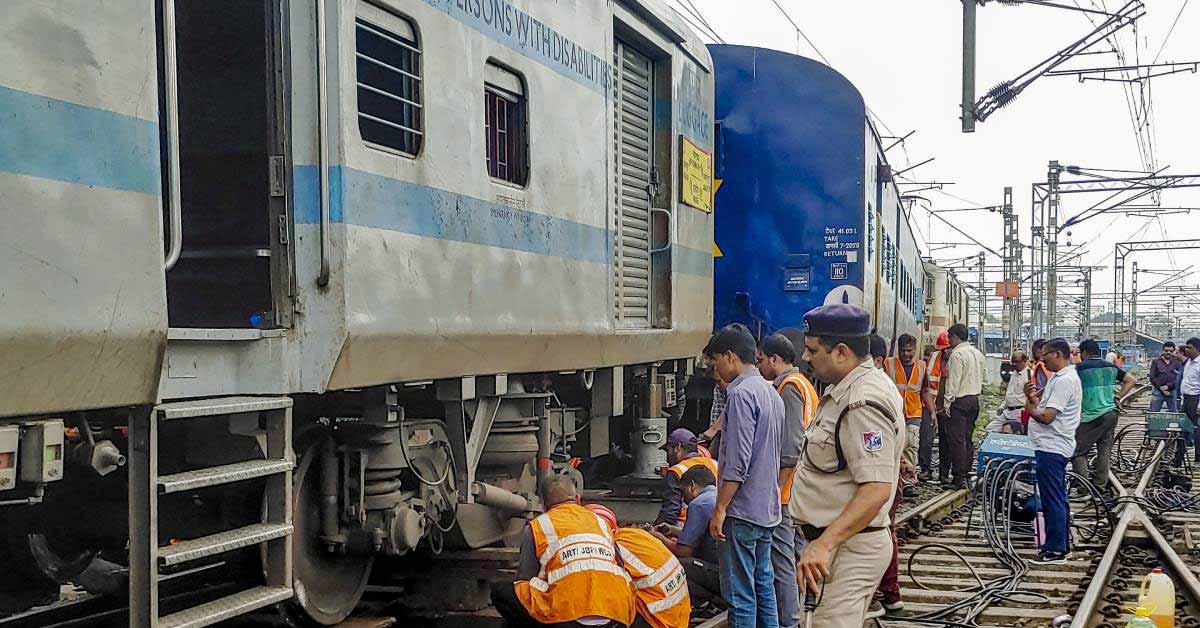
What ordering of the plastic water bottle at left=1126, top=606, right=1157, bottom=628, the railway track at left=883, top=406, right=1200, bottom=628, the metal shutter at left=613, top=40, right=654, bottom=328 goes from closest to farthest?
the plastic water bottle at left=1126, top=606, right=1157, bottom=628
the railway track at left=883, top=406, right=1200, bottom=628
the metal shutter at left=613, top=40, right=654, bottom=328

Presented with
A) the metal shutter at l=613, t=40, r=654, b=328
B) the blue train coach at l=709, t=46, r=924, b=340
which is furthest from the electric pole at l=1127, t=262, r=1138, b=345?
the metal shutter at l=613, t=40, r=654, b=328

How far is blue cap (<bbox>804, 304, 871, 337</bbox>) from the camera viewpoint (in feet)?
14.9

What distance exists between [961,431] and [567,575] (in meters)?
8.37

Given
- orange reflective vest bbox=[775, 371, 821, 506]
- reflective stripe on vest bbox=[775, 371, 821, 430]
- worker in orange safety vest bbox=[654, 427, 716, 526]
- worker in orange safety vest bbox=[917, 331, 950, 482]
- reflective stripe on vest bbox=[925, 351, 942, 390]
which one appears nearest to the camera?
orange reflective vest bbox=[775, 371, 821, 506]

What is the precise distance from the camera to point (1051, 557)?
9.12m

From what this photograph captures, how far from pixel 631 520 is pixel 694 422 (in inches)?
107

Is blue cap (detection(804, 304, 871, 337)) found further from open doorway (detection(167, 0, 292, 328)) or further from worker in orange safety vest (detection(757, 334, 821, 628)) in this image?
open doorway (detection(167, 0, 292, 328))

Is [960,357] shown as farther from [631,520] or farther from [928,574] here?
[631,520]

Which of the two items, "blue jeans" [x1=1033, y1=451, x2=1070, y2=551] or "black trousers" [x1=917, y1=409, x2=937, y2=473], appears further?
"black trousers" [x1=917, y1=409, x2=937, y2=473]

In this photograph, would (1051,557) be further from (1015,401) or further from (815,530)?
(815,530)

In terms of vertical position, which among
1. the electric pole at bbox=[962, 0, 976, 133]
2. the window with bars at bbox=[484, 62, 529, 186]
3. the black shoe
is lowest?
the black shoe

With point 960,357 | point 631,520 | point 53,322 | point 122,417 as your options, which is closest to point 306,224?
point 122,417

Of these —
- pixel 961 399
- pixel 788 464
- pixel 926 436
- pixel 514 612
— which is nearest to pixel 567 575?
pixel 514 612

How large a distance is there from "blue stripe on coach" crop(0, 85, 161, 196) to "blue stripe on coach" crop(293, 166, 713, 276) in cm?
83
